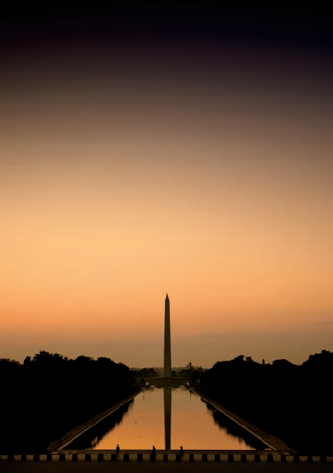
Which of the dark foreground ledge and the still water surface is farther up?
the still water surface

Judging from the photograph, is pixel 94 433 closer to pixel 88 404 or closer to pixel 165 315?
pixel 88 404

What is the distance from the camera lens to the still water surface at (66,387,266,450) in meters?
46.6

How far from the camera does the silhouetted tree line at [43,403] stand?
45.8m

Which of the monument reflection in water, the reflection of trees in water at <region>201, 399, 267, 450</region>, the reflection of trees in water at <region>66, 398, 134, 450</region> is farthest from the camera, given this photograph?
the monument reflection in water

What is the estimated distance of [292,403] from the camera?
63.8 metres

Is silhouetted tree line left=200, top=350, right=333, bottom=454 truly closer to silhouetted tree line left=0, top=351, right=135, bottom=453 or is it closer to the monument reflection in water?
the monument reflection in water

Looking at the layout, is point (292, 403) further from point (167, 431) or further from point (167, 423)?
point (167, 431)

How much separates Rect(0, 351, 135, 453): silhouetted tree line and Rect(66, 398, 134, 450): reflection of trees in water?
1853 millimetres

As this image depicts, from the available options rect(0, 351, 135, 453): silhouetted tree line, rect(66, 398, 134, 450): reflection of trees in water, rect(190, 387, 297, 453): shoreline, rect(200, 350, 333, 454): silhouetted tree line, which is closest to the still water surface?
rect(66, 398, 134, 450): reflection of trees in water

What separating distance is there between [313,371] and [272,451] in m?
38.8

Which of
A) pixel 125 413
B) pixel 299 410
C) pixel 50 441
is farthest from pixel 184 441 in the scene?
pixel 125 413

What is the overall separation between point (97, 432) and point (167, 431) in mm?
6872

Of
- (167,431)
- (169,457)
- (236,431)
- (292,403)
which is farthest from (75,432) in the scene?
(292,403)

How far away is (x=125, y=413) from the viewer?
233 feet
